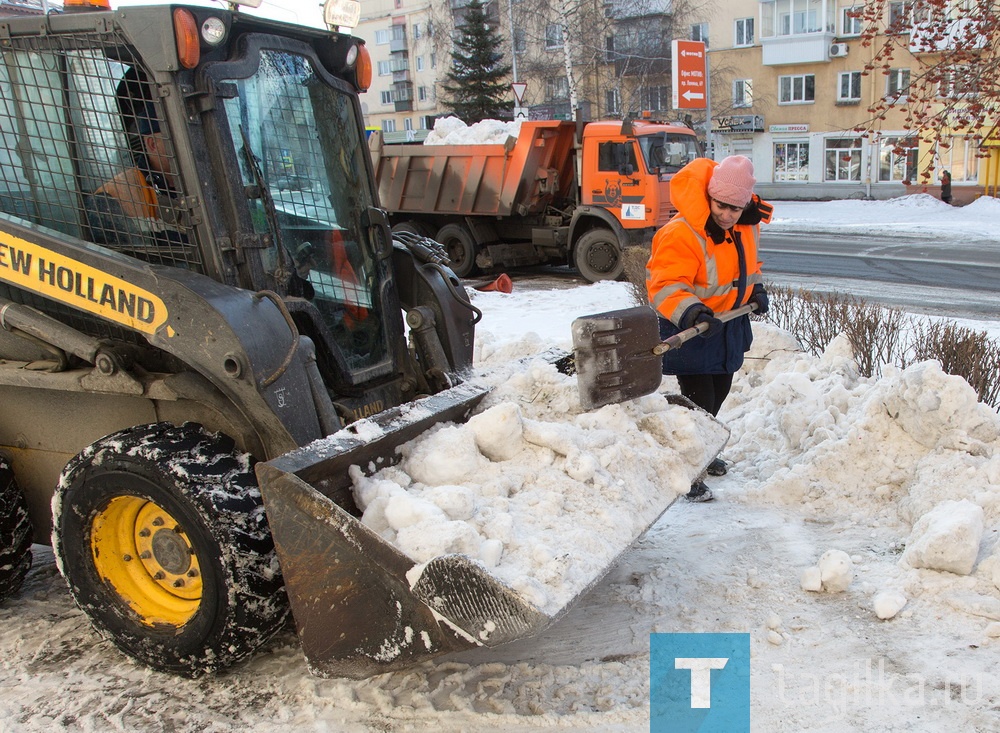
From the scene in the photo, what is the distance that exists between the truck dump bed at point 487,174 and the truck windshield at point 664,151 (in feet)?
4.14

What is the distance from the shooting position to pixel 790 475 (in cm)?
464

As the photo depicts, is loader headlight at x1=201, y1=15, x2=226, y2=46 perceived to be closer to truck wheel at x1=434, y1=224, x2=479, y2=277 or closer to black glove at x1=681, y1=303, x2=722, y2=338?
black glove at x1=681, y1=303, x2=722, y2=338

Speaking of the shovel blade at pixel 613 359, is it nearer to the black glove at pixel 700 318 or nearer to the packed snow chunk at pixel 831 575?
the black glove at pixel 700 318

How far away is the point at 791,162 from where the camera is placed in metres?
34.0

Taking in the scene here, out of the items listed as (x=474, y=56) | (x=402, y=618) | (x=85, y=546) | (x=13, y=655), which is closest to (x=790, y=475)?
(x=402, y=618)

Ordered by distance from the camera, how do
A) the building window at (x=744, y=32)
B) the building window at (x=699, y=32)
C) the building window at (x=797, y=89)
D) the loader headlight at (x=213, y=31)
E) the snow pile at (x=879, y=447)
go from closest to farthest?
the loader headlight at (x=213, y=31)
the snow pile at (x=879, y=447)
the building window at (x=797, y=89)
the building window at (x=744, y=32)
the building window at (x=699, y=32)

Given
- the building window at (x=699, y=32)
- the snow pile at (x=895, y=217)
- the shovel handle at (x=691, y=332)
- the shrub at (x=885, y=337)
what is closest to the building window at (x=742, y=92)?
the building window at (x=699, y=32)

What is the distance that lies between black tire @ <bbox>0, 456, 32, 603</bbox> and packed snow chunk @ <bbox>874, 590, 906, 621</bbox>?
11.4ft

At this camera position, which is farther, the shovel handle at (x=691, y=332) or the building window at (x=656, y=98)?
the building window at (x=656, y=98)

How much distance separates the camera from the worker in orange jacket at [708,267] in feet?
14.2

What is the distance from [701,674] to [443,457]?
120cm

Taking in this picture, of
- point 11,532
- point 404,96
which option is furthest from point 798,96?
point 11,532

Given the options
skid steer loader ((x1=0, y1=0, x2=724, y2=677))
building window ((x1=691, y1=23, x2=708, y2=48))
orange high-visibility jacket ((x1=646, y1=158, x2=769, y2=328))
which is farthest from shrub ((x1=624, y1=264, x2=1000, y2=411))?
building window ((x1=691, y1=23, x2=708, y2=48))

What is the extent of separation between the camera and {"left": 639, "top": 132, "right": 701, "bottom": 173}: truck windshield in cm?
1321
